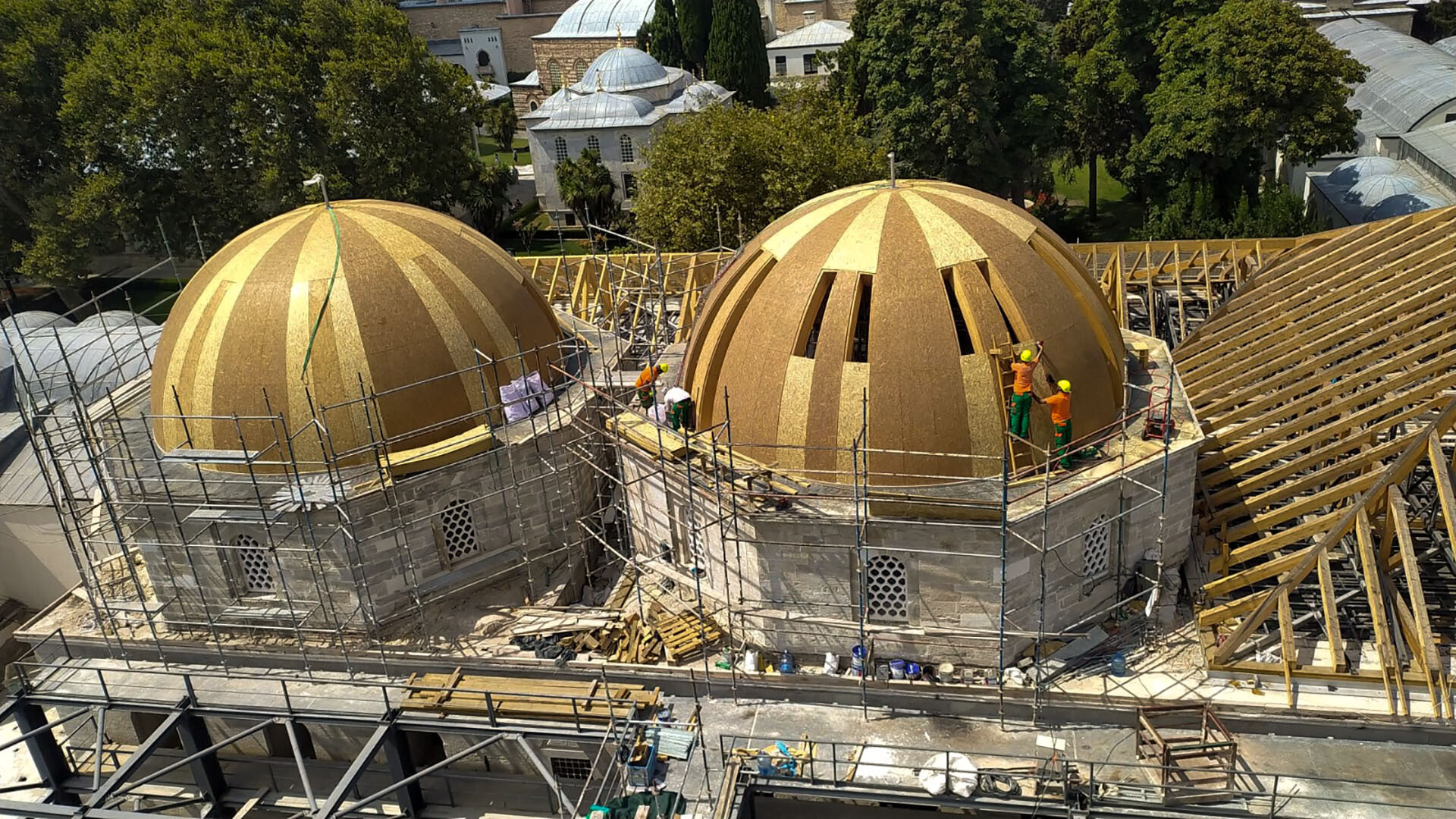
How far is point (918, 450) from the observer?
2141 centimetres

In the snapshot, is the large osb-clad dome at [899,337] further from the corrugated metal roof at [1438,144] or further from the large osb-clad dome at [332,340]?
the corrugated metal roof at [1438,144]

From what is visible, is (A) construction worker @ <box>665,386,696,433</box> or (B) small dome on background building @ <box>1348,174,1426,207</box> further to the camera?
(B) small dome on background building @ <box>1348,174,1426,207</box>

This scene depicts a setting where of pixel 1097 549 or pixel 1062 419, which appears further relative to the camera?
pixel 1097 549

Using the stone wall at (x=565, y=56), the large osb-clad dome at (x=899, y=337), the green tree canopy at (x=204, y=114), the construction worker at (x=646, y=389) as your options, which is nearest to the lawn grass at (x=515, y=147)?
the stone wall at (x=565, y=56)

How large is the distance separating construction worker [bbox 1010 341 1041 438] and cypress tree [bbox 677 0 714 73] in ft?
217

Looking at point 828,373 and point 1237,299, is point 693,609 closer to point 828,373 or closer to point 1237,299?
point 828,373

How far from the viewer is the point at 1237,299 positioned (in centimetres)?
3228

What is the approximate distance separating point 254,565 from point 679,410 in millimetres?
11359

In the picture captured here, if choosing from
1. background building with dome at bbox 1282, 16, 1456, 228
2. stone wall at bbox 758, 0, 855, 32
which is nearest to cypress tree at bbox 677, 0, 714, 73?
stone wall at bbox 758, 0, 855, 32

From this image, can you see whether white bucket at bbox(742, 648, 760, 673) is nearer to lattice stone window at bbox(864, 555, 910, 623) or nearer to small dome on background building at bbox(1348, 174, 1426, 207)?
lattice stone window at bbox(864, 555, 910, 623)

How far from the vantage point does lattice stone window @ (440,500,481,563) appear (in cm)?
2527

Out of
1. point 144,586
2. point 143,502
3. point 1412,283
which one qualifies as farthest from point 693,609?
point 1412,283

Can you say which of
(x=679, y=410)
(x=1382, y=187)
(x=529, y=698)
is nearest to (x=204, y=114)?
(x=679, y=410)

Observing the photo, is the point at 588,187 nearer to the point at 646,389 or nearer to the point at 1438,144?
the point at 646,389
